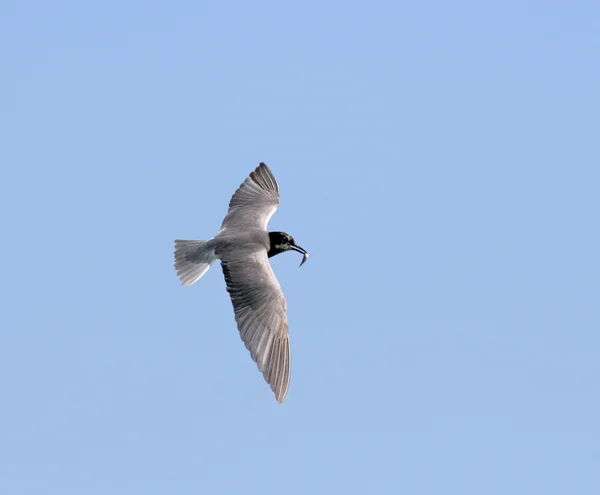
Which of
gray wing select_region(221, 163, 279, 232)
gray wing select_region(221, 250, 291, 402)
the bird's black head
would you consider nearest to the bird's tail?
gray wing select_region(221, 250, 291, 402)

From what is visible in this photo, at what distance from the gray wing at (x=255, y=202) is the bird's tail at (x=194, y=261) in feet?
4.79

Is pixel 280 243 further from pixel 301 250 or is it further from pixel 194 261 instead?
pixel 194 261

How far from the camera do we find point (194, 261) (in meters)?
22.5

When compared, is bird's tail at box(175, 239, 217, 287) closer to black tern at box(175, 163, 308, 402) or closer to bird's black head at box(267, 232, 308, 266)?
black tern at box(175, 163, 308, 402)

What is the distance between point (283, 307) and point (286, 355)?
103cm

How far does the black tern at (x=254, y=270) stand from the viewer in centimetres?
2028

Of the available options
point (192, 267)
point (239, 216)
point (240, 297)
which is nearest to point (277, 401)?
point (240, 297)

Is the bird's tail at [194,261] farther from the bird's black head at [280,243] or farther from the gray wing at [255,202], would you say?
the gray wing at [255,202]

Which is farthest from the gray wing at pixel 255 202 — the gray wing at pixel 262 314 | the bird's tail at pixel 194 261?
the gray wing at pixel 262 314

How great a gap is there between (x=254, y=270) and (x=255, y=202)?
12.3 ft

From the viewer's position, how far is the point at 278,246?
2345 centimetres

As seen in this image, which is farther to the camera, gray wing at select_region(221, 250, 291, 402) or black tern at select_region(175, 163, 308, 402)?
black tern at select_region(175, 163, 308, 402)

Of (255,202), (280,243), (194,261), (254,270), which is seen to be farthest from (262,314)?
(255,202)

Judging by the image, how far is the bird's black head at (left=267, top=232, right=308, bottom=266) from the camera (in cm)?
2334
